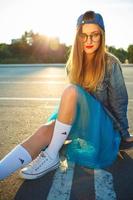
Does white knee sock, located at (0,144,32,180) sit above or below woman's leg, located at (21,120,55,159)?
below

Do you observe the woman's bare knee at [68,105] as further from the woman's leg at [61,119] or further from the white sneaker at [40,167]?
the white sneaker at [40,167]

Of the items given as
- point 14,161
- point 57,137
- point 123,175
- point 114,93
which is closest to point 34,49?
point 114,93

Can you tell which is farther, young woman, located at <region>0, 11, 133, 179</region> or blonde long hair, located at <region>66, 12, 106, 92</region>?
blonde long hair, located at <region>66, 12, 106, 92</region>

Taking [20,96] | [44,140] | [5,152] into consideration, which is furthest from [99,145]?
[20,96]

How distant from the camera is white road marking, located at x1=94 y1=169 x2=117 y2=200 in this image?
10.1 ft

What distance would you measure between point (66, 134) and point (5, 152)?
92 cm

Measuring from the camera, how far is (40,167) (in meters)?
3.46

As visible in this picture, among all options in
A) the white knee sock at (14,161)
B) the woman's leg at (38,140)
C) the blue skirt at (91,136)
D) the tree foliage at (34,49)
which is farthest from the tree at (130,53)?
the white knee sock at (14,161)

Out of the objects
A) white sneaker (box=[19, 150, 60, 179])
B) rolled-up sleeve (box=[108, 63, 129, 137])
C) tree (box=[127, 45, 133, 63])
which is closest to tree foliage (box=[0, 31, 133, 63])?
tree (box=[127, 45, 133, 63])

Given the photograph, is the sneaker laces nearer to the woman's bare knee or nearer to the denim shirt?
the woman's bare knee

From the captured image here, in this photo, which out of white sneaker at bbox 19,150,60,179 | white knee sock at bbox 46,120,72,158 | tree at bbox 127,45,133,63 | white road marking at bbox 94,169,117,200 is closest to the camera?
white road marking at bbox 94,169,117,200

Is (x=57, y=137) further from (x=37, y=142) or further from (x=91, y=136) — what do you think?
(x=91, y=136)

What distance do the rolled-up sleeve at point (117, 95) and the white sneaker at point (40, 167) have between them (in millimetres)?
693

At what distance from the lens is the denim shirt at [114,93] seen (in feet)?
12.1
